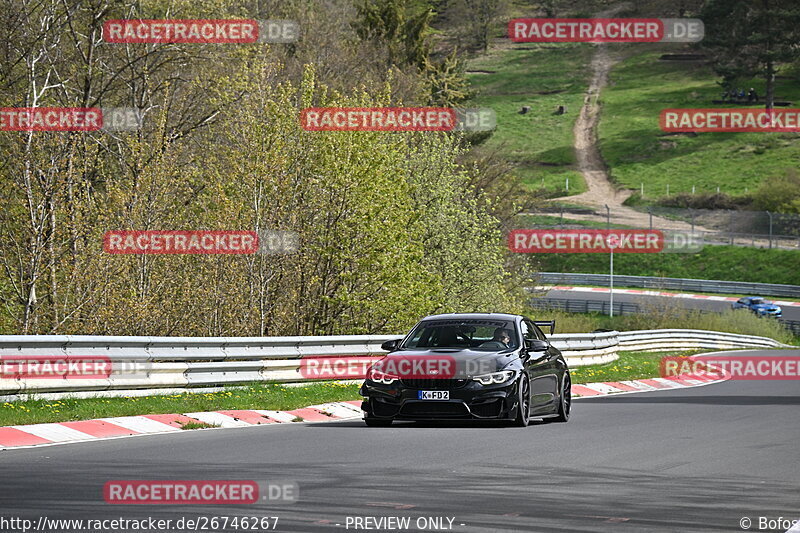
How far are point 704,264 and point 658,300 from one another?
17.7 meters

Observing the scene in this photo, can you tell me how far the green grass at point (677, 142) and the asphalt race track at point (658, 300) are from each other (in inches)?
1147

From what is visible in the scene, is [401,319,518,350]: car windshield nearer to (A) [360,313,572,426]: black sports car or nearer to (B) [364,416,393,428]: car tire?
(A) [360,313,572,426]: black sports car

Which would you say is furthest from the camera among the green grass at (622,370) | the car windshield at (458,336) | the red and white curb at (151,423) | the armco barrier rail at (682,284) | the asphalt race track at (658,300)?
the armco barrier rail at (682,284)

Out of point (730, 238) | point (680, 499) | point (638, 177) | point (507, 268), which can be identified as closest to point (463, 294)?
point (507, 268)

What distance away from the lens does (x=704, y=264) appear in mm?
83250

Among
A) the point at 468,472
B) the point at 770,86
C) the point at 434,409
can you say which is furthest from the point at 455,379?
the point at 770,86

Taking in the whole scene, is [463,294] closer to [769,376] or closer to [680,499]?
[769,376]

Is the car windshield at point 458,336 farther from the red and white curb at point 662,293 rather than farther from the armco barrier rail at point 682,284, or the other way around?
the armco barrier rail at point 682,284

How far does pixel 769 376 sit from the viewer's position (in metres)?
34.7

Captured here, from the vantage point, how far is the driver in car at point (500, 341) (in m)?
16.2

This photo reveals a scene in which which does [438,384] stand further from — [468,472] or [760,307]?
[760,307]

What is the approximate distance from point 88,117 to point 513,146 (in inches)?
3834

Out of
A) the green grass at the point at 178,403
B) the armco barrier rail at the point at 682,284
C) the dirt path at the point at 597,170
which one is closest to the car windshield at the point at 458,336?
the green grass at the point at 178,403

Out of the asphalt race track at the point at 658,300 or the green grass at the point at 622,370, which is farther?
the asphalt race track at the point at 658,300
